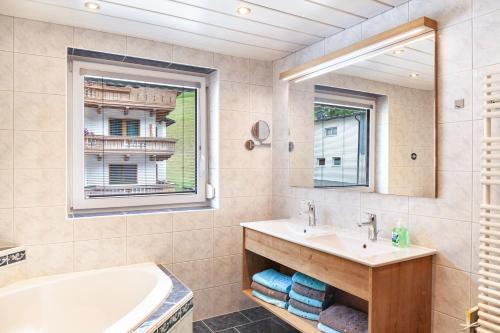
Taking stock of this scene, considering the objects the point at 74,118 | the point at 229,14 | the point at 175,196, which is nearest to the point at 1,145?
the point at 74,118

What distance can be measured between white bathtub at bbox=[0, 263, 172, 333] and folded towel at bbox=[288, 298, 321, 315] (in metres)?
0.82

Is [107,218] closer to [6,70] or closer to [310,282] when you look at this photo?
[6,70]

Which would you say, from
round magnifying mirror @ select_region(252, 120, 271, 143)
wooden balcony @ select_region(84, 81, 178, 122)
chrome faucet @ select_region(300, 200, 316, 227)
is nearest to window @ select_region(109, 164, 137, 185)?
wooden balcony @ select_region(84, 81, 178, 122)

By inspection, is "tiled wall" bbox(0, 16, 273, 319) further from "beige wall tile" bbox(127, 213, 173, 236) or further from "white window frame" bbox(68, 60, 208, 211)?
"white window frame" bbox(68, 60, 208, 211)

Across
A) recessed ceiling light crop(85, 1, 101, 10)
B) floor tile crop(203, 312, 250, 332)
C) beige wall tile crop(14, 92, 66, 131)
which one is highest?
recessed ceiling light crop(85, 1, 101, 10)

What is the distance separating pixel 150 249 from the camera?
274cm

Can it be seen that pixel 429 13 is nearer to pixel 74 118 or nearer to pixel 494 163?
pixel 494 163

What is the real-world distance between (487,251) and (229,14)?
1.94 meters

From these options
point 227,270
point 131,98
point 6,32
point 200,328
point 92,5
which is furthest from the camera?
point 227,270

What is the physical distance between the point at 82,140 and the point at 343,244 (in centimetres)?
204

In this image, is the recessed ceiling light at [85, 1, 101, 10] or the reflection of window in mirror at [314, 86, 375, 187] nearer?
the recessed ceiling light at [85, 1, 101, 10]

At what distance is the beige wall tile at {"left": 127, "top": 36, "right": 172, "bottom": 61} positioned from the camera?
2.67m

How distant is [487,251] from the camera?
1619mm

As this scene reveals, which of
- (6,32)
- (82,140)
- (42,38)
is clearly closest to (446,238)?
(82,140)
